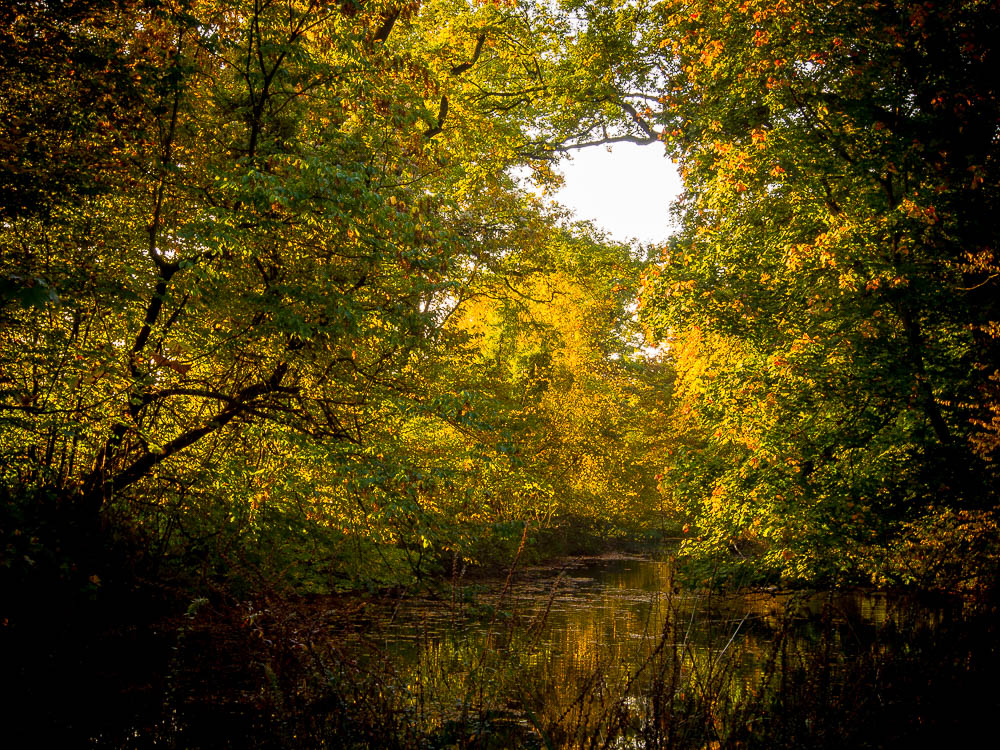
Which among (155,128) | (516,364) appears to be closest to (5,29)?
(155,128)

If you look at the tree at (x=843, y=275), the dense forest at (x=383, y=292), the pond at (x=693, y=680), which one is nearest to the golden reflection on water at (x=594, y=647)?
the pond at (x=693, y=680)

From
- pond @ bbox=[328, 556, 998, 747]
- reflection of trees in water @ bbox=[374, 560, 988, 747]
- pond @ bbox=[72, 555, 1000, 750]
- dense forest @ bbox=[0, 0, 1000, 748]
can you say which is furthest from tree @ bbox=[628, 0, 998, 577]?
pond @ bbox=[72, 555, 1000, 750]

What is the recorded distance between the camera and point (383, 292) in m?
8.74

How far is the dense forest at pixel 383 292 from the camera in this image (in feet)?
22.8

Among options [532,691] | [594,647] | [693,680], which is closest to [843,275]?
[693,680]

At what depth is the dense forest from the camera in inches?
274

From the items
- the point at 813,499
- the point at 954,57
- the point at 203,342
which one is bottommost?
the point at 813,499

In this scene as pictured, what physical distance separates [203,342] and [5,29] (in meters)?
3.71

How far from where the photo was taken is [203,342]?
8.34 meters

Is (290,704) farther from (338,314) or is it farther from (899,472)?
(899,472)

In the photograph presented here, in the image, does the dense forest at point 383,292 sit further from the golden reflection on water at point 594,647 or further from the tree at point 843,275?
the golden reflection on water at point 594,647

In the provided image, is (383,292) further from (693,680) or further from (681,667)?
(693,680)

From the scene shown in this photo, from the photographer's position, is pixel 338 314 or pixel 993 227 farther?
pixel 993 227

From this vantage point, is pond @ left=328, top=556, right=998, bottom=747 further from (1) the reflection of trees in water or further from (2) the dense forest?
(2) the dense forest
